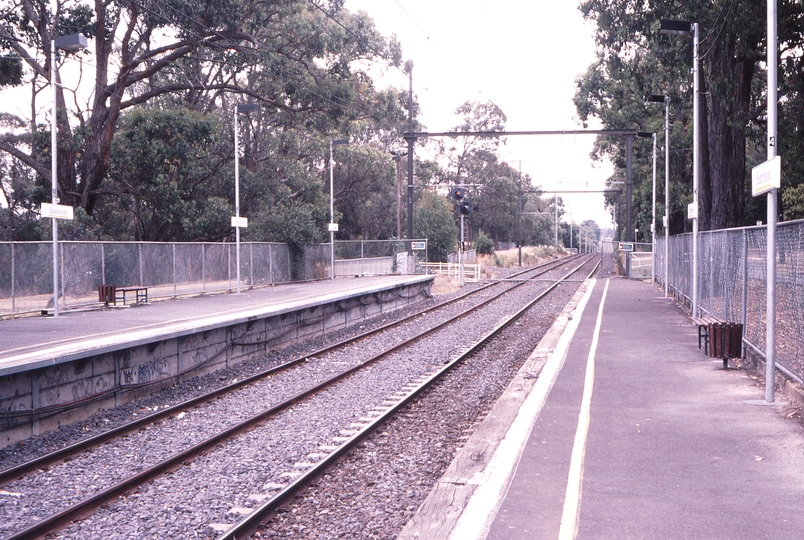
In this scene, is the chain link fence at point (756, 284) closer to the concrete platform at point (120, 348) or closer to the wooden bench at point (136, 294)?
the concrete platform at point (120, 348)

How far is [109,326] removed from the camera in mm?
16078

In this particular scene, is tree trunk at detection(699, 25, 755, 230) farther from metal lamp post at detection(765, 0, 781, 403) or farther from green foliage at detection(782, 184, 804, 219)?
green foliage at detection(782, 184, 804, 219)

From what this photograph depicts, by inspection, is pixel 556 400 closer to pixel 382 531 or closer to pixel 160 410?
pixel 382 531

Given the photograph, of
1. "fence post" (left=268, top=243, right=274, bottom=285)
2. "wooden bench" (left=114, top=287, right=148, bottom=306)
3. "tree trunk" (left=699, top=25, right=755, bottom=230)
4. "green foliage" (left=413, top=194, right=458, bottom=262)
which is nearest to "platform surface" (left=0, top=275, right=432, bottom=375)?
"wooden bench" (left=114, top=287, right=148, bottom=306)

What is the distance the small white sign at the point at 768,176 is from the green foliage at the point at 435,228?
147 feet

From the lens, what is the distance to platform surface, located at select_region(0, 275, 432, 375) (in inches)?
427

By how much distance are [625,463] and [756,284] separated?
22.2 ft

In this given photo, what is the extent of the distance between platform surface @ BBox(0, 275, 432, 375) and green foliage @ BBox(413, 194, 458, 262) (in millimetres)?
29342

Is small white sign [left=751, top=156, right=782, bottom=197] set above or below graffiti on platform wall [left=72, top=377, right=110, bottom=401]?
above

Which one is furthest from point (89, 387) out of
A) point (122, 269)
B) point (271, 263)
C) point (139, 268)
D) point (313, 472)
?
point (271, 263)

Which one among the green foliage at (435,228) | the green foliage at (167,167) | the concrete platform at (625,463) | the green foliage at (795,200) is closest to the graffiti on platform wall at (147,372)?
the concrete platform at (625,463)

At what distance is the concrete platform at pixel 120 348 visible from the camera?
974cm

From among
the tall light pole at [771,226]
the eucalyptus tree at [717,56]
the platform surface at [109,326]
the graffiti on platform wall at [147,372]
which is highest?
the eucalyptus tree at [717,56]

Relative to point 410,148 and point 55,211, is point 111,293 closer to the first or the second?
point 55,211
